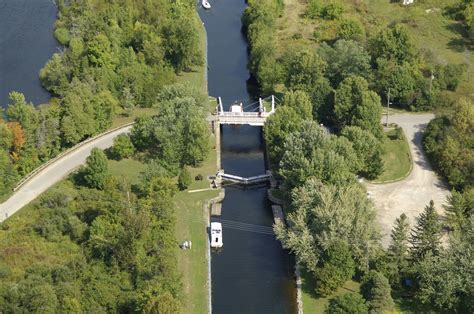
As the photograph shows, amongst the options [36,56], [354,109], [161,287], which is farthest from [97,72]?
[161,287]

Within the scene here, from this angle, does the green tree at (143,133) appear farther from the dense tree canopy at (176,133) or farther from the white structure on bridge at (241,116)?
the white structure on bridge at (241,116)

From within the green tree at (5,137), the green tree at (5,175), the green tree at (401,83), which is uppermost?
the green tree at (401,83)

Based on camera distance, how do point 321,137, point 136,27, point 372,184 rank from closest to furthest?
point 321,137
point 372,184
point 136,27

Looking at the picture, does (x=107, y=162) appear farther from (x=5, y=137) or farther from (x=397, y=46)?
(x=397, y=46)

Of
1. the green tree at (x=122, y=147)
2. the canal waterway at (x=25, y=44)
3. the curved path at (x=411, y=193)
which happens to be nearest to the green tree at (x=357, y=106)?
the curved path at (x=411, y=193)

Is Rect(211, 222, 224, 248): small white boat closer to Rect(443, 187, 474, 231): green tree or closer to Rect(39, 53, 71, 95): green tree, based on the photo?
Rect(443, 187, 474, 231): green tree

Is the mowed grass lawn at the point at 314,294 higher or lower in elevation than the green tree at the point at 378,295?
lower

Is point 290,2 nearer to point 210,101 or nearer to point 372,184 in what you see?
point 210,101
